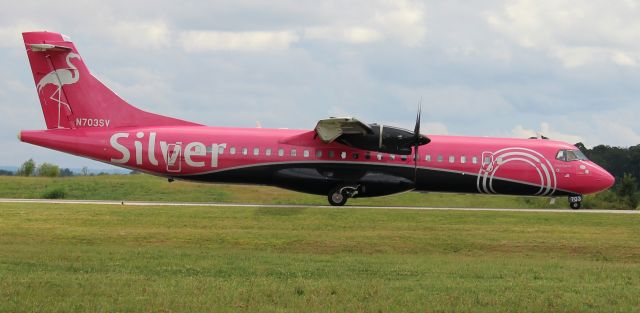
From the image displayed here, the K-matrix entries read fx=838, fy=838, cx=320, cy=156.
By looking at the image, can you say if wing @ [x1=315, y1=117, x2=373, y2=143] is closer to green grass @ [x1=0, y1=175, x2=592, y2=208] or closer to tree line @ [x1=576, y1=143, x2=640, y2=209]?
green grass @ [x1=0, y1=175, x2=592, y2=208]

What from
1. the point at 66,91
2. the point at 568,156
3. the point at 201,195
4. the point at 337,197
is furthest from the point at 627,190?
the point at 66,91

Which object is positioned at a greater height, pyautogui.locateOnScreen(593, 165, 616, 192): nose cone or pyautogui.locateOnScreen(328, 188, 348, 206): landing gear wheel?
pyautogui.locateOnScreen(593, 165, 616, 192): nose cone

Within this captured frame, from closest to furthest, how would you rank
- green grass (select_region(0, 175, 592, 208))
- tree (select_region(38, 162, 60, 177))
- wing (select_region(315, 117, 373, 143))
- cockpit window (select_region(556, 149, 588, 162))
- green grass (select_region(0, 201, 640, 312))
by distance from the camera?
green grass (select_region(0, 201, 640, 312)) → wing (select_region(315, 117, 373, 143)) → cockpit window (select_region(556, 149, 588, 162)) → green grass (select_region(0, 175, 592, 208)) → tree (select_region(38, 162, 60, 177))

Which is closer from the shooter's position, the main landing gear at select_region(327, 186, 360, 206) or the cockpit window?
the main landing gear at select_region(327, 186, 360, 206)

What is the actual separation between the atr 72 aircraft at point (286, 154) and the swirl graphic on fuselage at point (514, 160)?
41mm

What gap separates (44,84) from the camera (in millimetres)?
34969

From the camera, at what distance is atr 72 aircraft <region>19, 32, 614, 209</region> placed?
112 ft

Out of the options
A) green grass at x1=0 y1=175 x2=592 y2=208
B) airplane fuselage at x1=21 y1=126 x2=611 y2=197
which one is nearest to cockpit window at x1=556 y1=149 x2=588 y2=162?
airplane fuselage at x1=21 y1=126 x2=611 y2=197

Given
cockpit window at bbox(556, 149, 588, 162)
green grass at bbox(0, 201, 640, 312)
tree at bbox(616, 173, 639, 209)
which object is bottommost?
green grass at bbox(0, 201, 640, 312)

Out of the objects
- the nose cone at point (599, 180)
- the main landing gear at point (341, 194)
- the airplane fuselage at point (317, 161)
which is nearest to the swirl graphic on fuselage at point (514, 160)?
the airplane fuselage at point (317, 161)

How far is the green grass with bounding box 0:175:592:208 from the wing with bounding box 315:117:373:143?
782cm

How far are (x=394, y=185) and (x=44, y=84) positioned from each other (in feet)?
49.6

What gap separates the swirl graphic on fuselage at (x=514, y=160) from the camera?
112ft

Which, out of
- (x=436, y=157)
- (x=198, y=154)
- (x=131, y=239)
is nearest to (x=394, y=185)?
(x=436, y=157)
